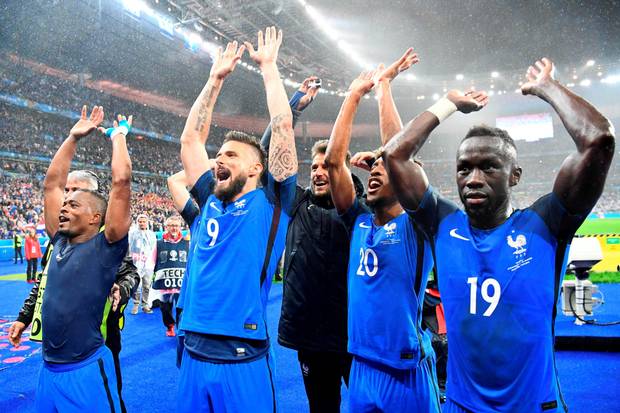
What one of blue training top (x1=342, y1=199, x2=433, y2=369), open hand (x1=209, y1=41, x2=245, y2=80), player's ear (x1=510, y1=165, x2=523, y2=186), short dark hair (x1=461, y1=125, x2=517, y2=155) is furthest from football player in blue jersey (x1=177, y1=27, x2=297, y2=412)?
player's ear (x1=510, y1=165, x2=523, y2=186)

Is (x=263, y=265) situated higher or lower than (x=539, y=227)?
lower

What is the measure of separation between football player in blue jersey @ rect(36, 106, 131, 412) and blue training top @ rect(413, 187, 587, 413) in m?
2.12

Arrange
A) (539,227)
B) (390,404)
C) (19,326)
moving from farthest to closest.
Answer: (19,326) < (390,404) < (539,227)

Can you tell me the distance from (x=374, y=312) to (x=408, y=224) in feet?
1.82

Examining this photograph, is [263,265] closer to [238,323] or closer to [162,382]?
[238,323]

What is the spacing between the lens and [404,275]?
2496 millimetres

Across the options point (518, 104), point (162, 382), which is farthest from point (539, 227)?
point (518, 104)

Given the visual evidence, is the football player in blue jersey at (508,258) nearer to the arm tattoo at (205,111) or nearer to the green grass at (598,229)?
the arm tattoo at (205,111)

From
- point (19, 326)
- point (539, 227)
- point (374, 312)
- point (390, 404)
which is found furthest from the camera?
point (19, 326)

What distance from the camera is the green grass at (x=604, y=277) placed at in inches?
405

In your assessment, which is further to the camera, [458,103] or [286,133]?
[286,133]

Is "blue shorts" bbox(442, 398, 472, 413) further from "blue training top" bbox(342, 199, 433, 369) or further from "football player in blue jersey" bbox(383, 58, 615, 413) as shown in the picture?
"blue training top" bbox(342, 199, 433, 369)

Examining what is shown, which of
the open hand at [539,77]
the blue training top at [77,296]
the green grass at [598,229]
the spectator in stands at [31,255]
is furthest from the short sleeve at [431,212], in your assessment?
the green grass at [598,229]

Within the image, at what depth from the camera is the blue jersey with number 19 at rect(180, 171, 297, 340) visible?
7.72 feet
